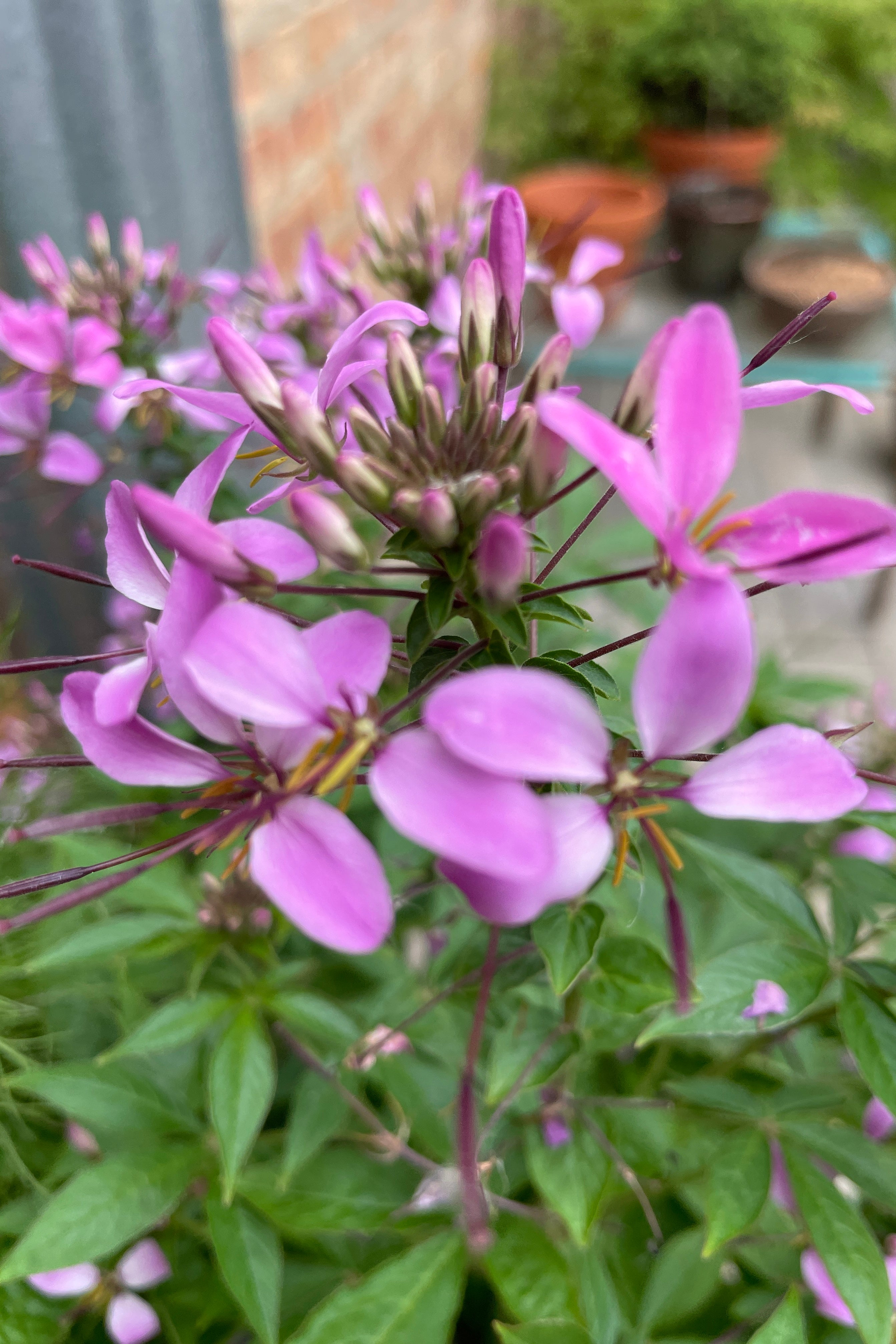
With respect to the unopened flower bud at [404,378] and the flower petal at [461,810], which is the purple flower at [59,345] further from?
the flower petal at [461,810]

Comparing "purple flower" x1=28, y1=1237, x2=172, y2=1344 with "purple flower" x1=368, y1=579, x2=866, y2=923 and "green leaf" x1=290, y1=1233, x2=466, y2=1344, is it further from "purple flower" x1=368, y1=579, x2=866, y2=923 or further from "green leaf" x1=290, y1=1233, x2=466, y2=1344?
"purple flower" x1=368, y1=579, x2=866, y2=923

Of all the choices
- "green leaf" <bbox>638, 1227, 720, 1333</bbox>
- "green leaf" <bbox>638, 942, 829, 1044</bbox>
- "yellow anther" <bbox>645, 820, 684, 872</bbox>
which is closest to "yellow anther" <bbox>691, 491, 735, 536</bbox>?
"yellow anther" <bbox>645, 820, 684, 872</bbox>

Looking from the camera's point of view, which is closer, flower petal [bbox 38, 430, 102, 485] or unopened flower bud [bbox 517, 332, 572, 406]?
unopened flower bud [bbox 517, 332, 572, 406]

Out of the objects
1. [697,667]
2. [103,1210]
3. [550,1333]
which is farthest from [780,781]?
[103,1210]

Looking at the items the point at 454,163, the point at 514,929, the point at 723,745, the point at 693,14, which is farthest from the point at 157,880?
the point at 693,14

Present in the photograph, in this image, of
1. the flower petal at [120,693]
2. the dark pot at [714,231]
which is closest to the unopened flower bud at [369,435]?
the flower petal at [120,693]

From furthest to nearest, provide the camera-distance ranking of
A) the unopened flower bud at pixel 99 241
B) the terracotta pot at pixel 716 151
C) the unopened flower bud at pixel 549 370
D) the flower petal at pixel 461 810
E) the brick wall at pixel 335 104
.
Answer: the terracotta pot at pixel 716 151 → the brick wall at pixel 335 104 → the unopened flower bud at pixel 99 241 → the unopened flower bud at pixel 549 370 → the flower petal at pixel 461 810
